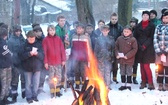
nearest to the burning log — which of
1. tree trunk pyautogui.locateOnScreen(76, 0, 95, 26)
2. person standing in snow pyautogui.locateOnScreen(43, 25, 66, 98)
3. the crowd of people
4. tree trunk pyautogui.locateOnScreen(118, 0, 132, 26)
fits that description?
the crowd of people

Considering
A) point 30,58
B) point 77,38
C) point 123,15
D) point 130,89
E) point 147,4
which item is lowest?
point 130,89

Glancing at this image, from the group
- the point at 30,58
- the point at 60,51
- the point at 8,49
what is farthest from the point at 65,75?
the point at 8,49

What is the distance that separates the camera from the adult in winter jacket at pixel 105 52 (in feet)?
23.2

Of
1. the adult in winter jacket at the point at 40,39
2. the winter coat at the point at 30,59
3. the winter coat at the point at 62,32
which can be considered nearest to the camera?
the winter coat at the point at 30,59

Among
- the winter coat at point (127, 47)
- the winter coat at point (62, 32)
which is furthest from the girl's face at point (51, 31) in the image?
the winter coat at point (127, 47)

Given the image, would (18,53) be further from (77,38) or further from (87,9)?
(87,9)

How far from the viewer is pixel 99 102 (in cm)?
527

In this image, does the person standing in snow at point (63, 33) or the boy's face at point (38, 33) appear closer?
the boy's face at point (38, 33)

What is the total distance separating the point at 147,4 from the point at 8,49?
47.5 metres

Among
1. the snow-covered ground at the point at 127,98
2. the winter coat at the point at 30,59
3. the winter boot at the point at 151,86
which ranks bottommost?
the snow-covered ground at the point at 127,98

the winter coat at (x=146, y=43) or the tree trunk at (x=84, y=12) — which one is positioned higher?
the tree trunk at (x=84, y=12)

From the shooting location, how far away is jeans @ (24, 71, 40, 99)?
6449mm

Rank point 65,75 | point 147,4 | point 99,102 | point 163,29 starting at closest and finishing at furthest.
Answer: point 99,102 → point 163,29 → point 65,75 → point 147,4

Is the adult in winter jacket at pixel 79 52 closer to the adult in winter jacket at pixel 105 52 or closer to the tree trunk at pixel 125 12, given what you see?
the adult in winter jacket at pixel 105 52
